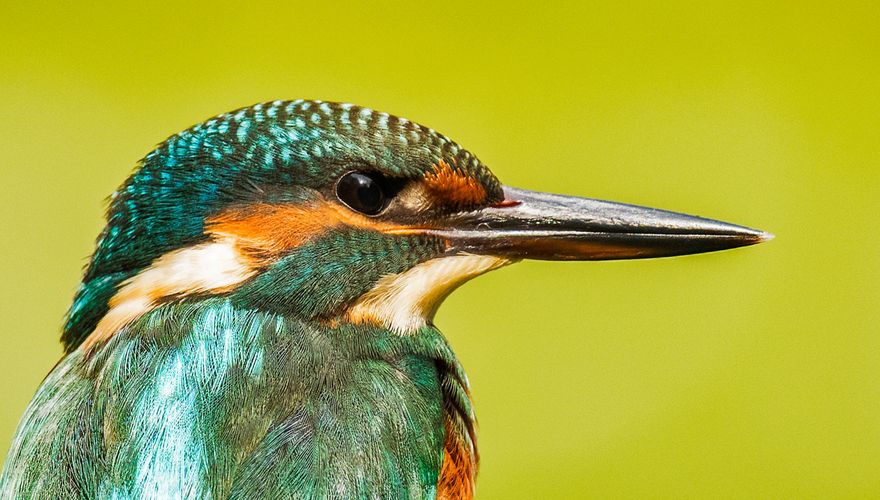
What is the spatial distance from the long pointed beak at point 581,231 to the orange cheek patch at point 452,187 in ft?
0.06

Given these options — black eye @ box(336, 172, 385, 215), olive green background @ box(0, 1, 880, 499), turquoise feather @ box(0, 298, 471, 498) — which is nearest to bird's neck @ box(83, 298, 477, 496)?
turquoise feather @ box(0, 298, 471, 498)

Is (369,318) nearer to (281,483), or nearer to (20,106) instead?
(281,483)

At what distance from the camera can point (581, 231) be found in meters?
1.46

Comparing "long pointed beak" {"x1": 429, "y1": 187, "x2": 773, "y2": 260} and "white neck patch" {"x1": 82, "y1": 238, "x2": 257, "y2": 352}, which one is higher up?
"long pointed beak" {"x1": 429, "y1": 187, "x2": 773, "y2": 260}

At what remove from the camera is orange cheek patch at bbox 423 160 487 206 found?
1370 millimetres

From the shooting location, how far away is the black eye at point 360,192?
1.32 m

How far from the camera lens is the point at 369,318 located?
1.36 metres

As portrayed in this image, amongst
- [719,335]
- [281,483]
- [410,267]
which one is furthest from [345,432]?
[719,335]

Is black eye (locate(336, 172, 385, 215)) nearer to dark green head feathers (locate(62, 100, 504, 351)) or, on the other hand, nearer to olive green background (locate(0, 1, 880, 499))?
dark green head feathers (locate(62, 100, 504, 351))

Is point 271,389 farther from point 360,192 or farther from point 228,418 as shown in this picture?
point 360,192

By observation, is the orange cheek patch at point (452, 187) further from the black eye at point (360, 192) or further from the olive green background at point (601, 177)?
the olive green background at point (601, 177)

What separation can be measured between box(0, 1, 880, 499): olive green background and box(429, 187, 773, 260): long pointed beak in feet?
3.02

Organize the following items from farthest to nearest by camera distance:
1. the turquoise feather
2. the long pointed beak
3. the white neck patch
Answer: the long pointed beak < the white neck patch < the turquoise feather

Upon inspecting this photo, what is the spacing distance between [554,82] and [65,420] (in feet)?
5.26
